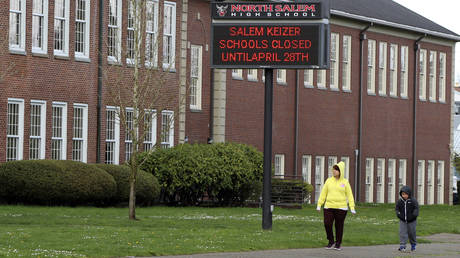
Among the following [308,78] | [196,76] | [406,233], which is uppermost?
[308,78]

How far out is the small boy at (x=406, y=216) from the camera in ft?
80.8

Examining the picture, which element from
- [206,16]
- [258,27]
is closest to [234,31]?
[258,27]

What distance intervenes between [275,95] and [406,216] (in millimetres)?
30028

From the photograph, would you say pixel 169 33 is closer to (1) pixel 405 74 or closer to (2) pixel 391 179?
(1) pixel 405 74

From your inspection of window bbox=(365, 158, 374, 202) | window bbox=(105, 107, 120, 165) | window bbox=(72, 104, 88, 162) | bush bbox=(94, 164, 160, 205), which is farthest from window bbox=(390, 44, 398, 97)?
Result: bush bbox=(94, 164, 160, 205)

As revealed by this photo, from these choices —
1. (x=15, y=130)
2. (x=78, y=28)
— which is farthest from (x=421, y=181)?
(x=15, y=130)

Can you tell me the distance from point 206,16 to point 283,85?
23.1ft

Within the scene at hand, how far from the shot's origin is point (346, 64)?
197 feet

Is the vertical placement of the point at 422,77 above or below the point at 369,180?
above

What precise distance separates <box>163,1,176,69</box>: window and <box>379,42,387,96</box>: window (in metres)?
18.0

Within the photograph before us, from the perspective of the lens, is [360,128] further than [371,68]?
No

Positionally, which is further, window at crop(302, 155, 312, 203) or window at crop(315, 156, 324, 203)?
window at crop(315, 156, 324, 203)

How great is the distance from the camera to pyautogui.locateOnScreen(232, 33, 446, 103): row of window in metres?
58.3

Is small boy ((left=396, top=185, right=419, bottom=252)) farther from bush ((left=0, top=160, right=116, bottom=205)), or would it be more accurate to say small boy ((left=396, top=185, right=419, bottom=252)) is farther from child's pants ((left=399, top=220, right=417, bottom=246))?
bush ((left=0, top=160, right=116, bottom=205))
